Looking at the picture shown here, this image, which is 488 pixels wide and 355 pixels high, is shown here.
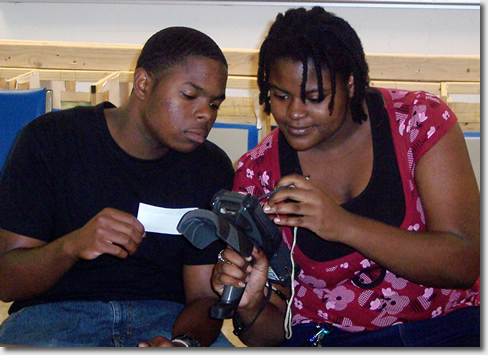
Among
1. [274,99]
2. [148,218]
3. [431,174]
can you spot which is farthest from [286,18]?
[148,218]

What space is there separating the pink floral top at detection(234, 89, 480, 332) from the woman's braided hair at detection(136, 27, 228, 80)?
336 mm

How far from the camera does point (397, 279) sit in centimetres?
121

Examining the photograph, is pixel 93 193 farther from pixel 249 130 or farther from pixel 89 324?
pixel 249 130

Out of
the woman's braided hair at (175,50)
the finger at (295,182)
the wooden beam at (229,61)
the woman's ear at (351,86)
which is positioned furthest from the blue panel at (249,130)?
the finger at (295,182)

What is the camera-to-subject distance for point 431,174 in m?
1.16

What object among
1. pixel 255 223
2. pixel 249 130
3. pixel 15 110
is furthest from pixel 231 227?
pixel 15 110

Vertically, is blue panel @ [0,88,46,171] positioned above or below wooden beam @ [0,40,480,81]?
below

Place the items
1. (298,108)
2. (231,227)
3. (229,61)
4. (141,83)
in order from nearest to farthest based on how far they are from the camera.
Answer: (231,227)
(298,108)
(141,83)
(229,61)

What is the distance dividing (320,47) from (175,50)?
0.35m

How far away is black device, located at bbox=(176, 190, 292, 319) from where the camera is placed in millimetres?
1003

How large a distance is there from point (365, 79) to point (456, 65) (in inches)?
47.2

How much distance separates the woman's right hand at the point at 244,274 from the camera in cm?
114

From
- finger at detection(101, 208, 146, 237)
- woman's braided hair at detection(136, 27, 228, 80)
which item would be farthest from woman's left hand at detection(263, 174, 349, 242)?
woman's braided hair at detection(136, 27, 228, 80)

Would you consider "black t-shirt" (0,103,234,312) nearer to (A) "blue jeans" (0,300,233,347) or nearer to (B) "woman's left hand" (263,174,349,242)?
(A) "blue jeans" (0,300,233,347)
